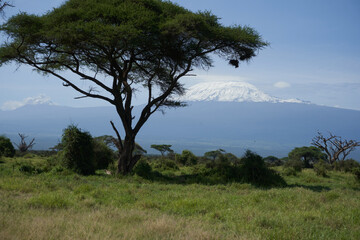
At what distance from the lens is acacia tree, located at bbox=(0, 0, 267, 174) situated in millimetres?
15008

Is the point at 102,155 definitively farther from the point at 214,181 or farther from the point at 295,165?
the point at 295,165

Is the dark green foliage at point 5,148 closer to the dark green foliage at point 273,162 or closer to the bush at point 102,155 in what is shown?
the bush at point 102,155

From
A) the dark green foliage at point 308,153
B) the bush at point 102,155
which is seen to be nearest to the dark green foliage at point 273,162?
the dark green foliage at point 308,153

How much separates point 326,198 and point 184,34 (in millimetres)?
9295

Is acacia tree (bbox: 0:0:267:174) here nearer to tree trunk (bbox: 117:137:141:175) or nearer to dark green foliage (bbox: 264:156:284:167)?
tree trunk (bbox: 117:137:141:175)

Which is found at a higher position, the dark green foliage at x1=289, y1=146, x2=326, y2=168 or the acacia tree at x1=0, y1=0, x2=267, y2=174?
the acacia tree at x1=0, y1=0, x2=267, y2=174

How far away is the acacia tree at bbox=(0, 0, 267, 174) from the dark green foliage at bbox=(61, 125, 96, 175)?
1.56 m

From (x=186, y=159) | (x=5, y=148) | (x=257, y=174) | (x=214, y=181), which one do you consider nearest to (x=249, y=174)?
(x=257, y=174)

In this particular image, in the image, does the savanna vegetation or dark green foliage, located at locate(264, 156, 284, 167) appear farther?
dark green foliage, located at locate(264, 156, 284, 167)

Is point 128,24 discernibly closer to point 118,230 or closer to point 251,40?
point 251,40

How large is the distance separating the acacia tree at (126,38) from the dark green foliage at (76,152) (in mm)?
1561

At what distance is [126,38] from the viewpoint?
14.8 metres

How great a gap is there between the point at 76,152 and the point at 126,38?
6.01 m

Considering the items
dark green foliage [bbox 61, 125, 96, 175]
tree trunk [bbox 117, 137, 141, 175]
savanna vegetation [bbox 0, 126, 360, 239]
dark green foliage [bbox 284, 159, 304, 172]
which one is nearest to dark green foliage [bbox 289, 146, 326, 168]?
dark green foliage [bbox 284, 159, 304, 172]
